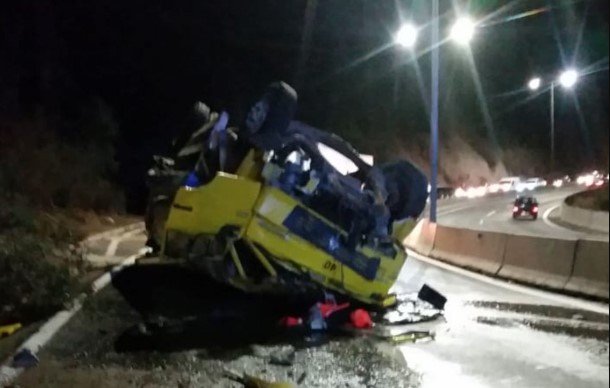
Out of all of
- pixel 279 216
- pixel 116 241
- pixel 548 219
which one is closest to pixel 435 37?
pixel 116 241

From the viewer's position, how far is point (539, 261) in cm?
1239

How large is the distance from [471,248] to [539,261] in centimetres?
338

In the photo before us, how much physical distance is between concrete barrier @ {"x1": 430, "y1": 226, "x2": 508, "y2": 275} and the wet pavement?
267 cm

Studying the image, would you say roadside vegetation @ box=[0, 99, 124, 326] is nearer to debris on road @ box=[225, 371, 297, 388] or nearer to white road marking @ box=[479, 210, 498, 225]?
debris on road @ box=[225, 371, 297, 388]

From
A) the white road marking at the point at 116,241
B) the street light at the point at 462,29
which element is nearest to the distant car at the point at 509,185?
the white road marking at the point at 116,241

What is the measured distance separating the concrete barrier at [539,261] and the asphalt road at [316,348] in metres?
0.33

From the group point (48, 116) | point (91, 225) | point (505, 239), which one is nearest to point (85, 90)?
point (48, 116)

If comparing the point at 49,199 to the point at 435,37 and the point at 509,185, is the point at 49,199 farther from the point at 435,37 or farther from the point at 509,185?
the point at 509,185

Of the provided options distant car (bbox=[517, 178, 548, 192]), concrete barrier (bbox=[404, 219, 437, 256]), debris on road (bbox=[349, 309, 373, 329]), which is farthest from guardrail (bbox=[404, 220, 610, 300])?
distant car (bbox=[517, 178, 548, 192])

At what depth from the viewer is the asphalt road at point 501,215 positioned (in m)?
33.8

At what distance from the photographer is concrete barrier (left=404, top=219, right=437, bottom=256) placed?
63.4ft

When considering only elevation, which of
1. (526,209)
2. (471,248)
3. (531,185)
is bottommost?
(471,248)

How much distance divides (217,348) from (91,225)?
20805 millimetres

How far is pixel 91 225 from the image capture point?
27922 millimetres
